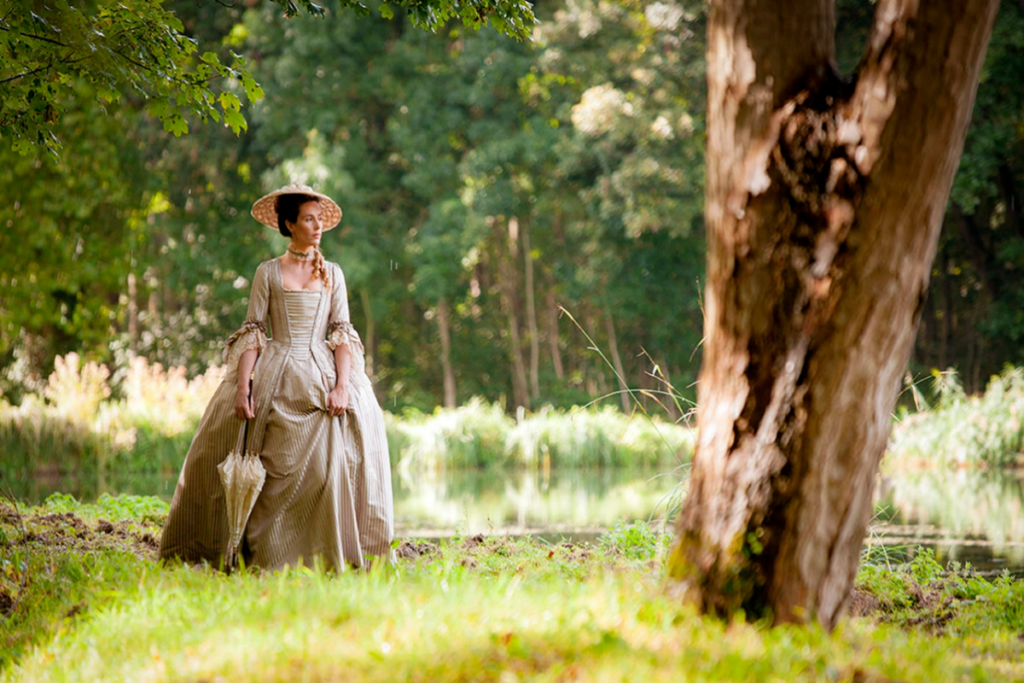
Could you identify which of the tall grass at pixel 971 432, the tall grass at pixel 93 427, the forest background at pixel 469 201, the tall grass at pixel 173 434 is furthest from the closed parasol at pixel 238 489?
the forest background at pixel 469 201

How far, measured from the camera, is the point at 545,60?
77.1ft

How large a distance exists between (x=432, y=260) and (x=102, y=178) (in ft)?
29.3

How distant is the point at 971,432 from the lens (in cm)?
1580

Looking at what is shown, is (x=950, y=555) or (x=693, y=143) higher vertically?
(x=693, y=143)

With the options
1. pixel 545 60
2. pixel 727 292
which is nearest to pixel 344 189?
pixel 545 60

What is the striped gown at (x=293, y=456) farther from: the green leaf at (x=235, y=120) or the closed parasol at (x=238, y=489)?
the green leaf at (x=235, y=120)

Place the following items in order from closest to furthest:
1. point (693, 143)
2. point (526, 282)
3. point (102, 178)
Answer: point (102, 178), point (693, 143), point (526, 282)

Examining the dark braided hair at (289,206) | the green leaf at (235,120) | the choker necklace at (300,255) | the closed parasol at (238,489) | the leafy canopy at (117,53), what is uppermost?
the leafy canopy at (117,53)

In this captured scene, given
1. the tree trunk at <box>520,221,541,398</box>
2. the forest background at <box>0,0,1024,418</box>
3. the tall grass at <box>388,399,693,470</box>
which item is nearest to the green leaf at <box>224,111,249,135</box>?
the tall grass at <box>388,399,693,470</box>

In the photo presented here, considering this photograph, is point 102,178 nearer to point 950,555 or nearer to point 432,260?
point 432,260

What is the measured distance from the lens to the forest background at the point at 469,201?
1952 centimetres

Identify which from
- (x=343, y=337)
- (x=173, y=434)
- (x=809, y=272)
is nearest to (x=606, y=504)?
(x=343, y=337)

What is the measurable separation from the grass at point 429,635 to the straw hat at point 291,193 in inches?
79.8

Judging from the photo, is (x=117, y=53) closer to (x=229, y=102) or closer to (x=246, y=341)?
(x=229, y=102)
